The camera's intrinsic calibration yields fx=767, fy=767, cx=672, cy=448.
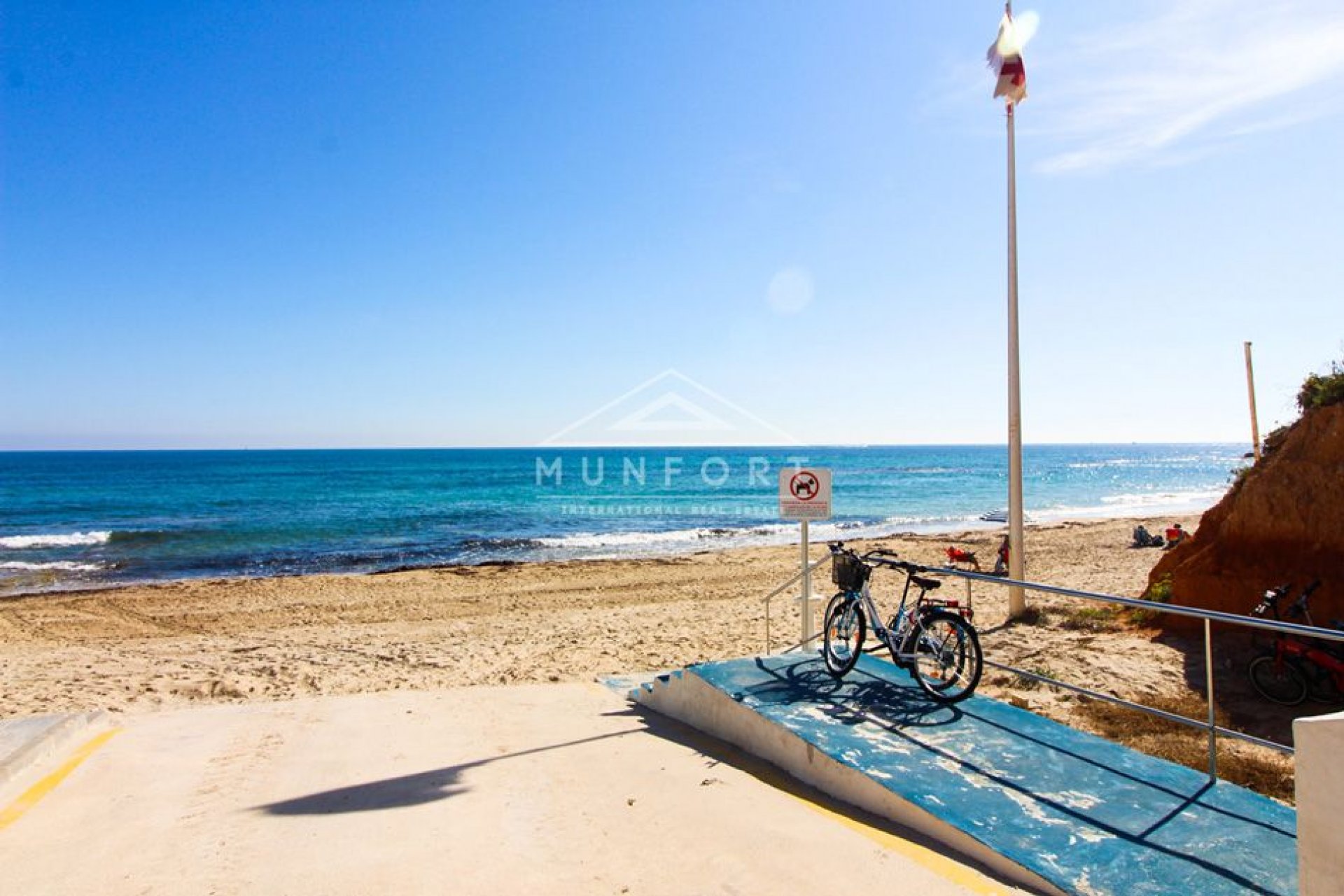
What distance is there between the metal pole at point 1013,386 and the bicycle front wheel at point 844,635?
542 centimetres

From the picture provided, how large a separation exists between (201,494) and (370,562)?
117ft

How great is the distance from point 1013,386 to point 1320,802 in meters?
9.23

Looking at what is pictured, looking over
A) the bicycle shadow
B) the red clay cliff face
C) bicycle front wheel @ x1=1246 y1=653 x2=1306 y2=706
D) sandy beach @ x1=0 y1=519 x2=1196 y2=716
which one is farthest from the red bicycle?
the bicycle shadow

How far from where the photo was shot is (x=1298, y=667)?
24.1 ft

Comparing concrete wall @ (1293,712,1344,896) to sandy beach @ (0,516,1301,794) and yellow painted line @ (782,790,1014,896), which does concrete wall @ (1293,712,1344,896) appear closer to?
yellow painted line @ (782,790,1014,896)

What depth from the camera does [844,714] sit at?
17.6 feet

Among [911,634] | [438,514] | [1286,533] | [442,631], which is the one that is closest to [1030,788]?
[911,634]

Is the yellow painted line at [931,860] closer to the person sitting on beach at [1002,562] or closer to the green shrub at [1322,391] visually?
the green shrub at [1322,391]

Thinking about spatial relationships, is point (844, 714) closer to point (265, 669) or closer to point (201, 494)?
point (265, 669)

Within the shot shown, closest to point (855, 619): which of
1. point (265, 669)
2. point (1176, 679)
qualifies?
point (1176, 679)

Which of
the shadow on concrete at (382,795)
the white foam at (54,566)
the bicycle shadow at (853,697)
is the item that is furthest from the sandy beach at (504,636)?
the white foam at (54,566)

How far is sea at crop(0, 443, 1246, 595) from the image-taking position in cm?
2586

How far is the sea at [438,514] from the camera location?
25.9 meters

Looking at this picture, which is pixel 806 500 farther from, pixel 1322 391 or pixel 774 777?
pixel 1322 391
